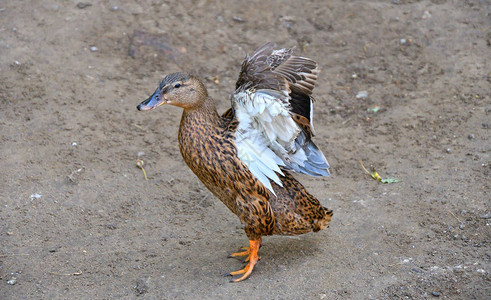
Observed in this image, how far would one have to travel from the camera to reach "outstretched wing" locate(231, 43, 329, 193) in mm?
3549

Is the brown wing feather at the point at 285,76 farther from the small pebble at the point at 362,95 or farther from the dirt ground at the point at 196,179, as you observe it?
the small pebble at the point at 362,95

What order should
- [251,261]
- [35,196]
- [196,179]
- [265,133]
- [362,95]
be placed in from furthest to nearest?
1. [362,95]
2. [196,179]
3. [35,196]
4. [251,261]
5. [265,133]

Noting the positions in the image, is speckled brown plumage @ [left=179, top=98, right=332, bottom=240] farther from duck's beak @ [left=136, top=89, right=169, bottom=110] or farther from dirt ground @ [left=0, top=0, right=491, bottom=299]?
dirt ground @ [left=0, top=0, right=491, bottom=299]

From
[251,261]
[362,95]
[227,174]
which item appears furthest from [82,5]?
[251,261]

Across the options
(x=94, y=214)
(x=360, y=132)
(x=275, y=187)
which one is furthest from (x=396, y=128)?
(x=94, y=214)

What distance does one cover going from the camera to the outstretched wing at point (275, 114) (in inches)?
140

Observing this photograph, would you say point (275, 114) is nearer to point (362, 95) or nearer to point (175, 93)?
point (175, 93)

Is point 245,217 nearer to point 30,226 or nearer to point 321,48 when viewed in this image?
point 30,226

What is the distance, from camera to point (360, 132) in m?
5.90

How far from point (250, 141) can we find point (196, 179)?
5.04 feet

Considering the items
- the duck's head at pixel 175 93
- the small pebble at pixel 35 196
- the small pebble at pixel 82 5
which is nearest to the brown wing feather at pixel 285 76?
the duck's head at pixel 175 93

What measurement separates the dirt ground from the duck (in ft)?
1.74

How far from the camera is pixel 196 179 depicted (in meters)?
5.30

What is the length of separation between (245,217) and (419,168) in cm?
216
